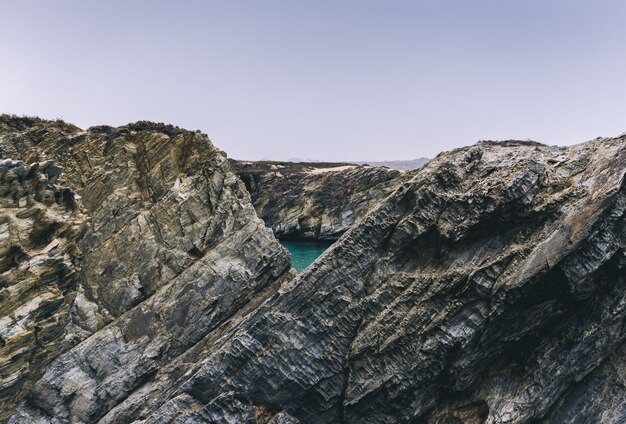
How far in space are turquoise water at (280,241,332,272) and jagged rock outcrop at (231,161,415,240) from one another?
1769 mm

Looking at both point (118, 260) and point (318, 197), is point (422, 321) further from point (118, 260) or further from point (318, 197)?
point (318, 197)

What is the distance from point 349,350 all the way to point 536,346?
402 inches

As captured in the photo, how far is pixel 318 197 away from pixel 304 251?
16.9 m

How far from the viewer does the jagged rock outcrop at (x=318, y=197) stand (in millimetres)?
86750

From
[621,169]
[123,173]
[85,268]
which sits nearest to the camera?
[621,169]

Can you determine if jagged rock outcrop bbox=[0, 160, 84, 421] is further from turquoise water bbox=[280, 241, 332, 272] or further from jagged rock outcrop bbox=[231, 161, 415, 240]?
jagged rock outcrop bbox=[231, 161, 415, 240]

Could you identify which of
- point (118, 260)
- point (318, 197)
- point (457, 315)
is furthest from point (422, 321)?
point (318, 197)

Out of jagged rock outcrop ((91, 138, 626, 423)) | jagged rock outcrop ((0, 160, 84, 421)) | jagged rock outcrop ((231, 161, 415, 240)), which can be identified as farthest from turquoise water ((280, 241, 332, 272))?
jagged rock outcrop ((0, 160, 84, 421))

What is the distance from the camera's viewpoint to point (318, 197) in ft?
298

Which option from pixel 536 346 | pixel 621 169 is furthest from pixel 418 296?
pixel 621 169

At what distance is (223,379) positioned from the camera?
24.2 metres

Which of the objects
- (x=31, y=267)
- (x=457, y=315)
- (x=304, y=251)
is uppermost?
(x=31, y=267)

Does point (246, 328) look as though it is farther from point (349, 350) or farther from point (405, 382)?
point (405, 382)

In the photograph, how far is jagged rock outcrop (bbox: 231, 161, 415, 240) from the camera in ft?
285
